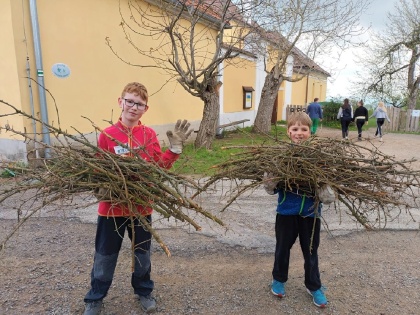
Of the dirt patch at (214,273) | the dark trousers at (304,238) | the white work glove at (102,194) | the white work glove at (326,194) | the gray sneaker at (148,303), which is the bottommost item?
the dirt patch at (214,273)

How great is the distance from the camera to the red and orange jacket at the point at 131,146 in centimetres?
206

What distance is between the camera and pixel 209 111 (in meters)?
8.72

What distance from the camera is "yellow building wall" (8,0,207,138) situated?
6.03 meters

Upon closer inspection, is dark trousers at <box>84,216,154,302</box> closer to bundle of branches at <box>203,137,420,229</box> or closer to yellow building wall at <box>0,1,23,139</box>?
bundle of branches at <box>203,137,420,229</box>

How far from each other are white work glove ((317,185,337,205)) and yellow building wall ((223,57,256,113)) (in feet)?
36.9

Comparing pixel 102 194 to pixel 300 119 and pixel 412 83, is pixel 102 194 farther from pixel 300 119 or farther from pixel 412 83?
pixel 412 83

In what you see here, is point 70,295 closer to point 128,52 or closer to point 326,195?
point 326,195

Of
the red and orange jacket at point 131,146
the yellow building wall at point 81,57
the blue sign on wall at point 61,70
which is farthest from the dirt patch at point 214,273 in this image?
the blue sign on wall at point 61,70

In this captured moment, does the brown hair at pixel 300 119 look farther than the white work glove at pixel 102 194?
Yes

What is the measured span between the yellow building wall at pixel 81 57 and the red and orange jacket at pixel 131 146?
3.38 m

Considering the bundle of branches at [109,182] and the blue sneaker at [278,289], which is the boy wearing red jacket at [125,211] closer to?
the bundle of branches at [109,182]

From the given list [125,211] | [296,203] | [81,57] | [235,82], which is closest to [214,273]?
[296,203]

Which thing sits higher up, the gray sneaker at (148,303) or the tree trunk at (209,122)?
the tree trunk at (209,122)

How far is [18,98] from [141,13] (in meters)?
4.13
